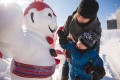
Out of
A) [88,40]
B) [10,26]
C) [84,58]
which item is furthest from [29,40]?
[84,58]

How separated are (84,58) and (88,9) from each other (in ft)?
2.12

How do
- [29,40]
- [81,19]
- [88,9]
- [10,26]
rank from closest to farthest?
[10,26], [29,40], [88,9], [81,19]

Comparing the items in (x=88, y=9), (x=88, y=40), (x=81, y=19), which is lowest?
(x=88, y=40)

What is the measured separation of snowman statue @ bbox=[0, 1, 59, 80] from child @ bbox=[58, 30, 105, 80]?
0.43m

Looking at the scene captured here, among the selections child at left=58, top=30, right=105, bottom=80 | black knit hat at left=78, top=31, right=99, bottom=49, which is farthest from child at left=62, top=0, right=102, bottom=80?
black knit hat at left=78, top=31, right=99, bottom=49

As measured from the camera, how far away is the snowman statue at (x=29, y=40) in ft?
7.10

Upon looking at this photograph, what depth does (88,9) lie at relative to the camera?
295 centimetres

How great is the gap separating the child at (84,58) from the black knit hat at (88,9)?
238 mm

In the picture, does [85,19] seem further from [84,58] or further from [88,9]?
[84,58]

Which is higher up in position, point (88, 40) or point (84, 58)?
point (88, 40)

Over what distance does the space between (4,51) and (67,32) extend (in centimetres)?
162

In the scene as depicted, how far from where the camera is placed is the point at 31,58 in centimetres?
245

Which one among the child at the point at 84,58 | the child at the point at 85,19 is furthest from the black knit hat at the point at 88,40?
the child at the point at 85,19

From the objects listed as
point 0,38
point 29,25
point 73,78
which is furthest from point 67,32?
point 0,38
